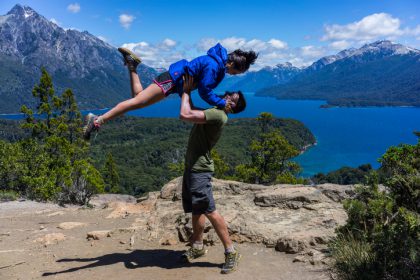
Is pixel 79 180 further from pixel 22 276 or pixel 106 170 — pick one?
pixel 106 170

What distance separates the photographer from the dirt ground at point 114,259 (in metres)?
4.60

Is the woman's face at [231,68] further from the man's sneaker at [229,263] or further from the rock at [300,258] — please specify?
the rock at [300,258]

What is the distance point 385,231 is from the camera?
4.04 m

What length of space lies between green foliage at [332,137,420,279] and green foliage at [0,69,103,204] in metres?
12.9

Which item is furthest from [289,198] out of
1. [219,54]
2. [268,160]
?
[268,160]

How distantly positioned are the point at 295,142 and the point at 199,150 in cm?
13670

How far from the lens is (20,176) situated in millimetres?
20219

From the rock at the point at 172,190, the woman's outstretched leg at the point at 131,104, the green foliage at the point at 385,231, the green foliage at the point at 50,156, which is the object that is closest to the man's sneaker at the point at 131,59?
the woman's outstretched leg at the point at 131,104

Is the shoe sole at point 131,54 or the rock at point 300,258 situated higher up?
the shoe sole at point 131,54

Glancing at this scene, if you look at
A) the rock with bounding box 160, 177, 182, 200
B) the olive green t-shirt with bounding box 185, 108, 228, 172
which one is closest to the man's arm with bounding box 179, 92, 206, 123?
the olive green t-shirt with bounding box 185, 108, 228, 172

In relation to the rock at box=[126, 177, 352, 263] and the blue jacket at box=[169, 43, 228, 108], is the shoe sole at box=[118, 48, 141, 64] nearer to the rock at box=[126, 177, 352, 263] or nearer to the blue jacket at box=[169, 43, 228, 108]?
the blue jacket at box=[169, 43, 228, 108]

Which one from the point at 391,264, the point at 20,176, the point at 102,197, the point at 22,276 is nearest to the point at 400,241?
the point at 391,264

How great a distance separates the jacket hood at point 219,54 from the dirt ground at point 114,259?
2383 mm

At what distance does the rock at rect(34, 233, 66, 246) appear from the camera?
618 centimetres
